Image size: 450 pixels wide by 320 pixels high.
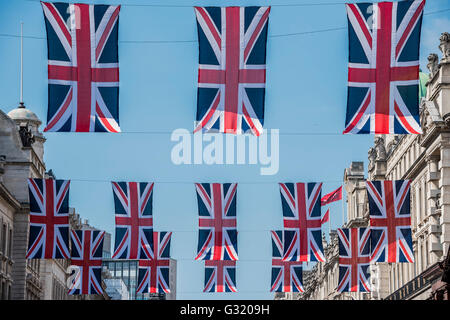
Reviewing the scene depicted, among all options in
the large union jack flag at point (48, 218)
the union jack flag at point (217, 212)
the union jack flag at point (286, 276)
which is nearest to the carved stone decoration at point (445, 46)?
the union jack flag at point (286, 276)

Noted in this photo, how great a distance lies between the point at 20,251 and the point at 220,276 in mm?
20774

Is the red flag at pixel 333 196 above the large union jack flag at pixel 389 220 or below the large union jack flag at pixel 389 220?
above

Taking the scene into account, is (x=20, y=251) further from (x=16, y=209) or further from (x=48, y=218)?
(x=48, y=218)

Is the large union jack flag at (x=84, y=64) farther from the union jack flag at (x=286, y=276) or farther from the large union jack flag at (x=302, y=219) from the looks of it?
the union jack flag at (x=286, y=276)

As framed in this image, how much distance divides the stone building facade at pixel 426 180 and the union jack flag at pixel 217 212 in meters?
8.92

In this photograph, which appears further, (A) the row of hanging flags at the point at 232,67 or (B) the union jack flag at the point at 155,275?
(B) the union jack flag at the point at 155,275

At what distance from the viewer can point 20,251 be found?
72.8 meters

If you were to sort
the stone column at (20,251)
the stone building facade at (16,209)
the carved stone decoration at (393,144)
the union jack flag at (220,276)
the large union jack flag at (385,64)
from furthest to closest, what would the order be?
the carved stone decoration at (393,144), the stone column at (20,251), the stone building facade at (16,209), the union jack flag at (220,276), the large union jack flag at (385,64)

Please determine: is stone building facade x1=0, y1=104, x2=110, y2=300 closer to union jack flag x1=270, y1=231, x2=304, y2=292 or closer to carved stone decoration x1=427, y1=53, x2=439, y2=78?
union jack flag x1=270, y1=231, x2=304, y2=292

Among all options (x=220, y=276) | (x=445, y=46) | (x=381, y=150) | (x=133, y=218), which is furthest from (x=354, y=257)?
(x=381, y=150)

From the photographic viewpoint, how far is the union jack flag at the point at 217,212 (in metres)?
47.7
